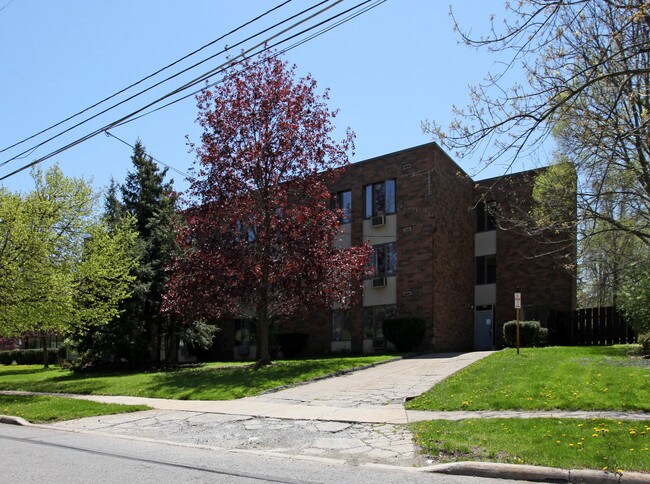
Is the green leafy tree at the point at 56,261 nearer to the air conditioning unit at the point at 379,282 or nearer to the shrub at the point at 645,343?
the air conditioning unit at the point at 379,282

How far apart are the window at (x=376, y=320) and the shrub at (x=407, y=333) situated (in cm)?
147


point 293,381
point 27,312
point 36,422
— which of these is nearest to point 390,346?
point 293,381

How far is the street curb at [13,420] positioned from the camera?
12.7 metres

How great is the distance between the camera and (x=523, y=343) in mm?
21938

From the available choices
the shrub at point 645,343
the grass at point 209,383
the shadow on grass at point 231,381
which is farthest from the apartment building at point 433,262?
the shrub at point 645,343

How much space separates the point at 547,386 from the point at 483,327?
17.2 metres

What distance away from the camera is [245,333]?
3184 centimetres

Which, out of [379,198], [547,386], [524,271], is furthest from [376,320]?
[547,386]

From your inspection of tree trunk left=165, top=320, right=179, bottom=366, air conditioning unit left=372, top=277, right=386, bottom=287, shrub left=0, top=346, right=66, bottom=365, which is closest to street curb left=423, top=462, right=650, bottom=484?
air conditioning unit left=372, top=277, right=386, bottom=287

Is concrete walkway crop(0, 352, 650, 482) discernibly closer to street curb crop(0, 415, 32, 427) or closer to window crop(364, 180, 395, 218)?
street curb crop(0, 415, 32, 427)

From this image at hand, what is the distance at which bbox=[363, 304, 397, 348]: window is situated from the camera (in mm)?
26344

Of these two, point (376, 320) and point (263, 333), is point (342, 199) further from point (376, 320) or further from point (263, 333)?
point (263, 333)

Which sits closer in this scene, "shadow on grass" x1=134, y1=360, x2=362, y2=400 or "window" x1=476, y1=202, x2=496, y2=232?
"shadow on grass" x1=134, y1=360, x2=362, y2=400

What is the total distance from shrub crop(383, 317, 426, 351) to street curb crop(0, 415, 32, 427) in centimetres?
1484
